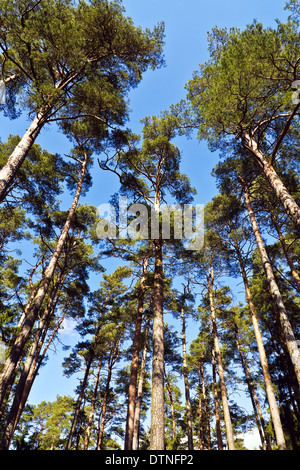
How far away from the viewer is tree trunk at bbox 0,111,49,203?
592 cm

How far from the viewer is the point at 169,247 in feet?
35.4

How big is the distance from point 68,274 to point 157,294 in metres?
8.02

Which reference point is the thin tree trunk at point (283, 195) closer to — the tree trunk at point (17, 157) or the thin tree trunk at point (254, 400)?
the tree trunk at point (17, 157)

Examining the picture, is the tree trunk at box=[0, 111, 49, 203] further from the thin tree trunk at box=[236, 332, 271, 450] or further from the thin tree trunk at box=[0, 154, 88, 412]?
the thin tree trunk at box=[236, 332, 271, 450]

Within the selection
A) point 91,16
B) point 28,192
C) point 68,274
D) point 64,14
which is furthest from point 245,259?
point 64,14

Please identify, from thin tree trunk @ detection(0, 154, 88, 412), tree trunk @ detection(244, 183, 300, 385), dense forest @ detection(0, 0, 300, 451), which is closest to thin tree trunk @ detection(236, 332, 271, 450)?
dense forest @ detection(0, 0, 300, 451)

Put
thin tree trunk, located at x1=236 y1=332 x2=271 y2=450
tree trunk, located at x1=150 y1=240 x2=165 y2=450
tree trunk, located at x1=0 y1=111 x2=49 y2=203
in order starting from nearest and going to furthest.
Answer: tree trunk, located at x1=150 y1=240 x2=165 y2=450
tree trunk, located at x1=0 y1=111 x2=49 y2=203
thin tree trunk, located at x1=236 y1=332 x2=271 y2=450

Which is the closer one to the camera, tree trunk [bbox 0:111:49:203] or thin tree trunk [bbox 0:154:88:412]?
thin tree trunk [bbox 0:154:88:412]

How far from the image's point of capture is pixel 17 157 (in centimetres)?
653

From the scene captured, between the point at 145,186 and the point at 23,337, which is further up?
the point at 145,186

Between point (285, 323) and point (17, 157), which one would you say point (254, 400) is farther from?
point (17, 157)

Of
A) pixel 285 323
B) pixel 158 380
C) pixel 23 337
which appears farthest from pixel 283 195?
pixel 23 337

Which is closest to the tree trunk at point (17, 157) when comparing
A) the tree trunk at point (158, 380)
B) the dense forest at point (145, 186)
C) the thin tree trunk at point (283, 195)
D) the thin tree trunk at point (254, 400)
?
the dense forest at point (145, 186)

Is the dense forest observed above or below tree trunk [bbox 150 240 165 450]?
above
